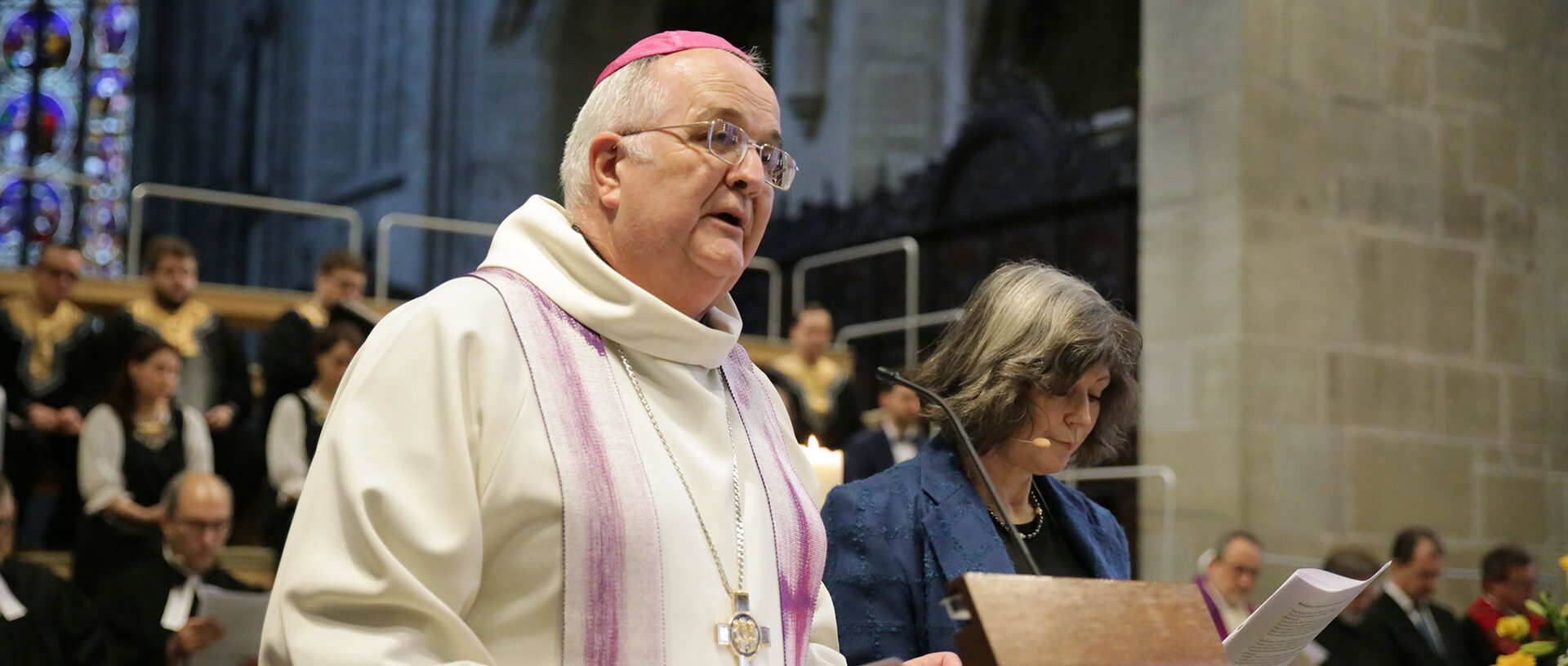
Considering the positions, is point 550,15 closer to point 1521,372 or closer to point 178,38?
point 178,38

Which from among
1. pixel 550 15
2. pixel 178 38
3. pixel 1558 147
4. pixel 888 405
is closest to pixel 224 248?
pixel 178 38

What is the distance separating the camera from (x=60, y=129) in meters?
19.1

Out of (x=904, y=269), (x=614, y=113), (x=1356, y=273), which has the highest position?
(x=904, y=269)

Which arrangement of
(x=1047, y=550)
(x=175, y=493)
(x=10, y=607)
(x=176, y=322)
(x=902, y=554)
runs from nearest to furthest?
(x=902, y=554) → (x=1047, y=550) → (x=10, y=607) → (x=175, y=493) → (x=176, y=322)

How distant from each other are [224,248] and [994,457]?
19.2 m

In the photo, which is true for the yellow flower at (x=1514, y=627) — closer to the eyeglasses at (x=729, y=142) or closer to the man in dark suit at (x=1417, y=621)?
the eyeglasses at (x=729, y=142)

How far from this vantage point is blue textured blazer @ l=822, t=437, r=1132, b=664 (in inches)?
108

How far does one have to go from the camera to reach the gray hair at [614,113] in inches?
86.5

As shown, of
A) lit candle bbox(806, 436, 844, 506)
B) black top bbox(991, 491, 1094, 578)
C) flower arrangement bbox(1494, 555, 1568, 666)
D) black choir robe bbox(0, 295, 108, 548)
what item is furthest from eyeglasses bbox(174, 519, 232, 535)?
flower arrangement bbox(1494, 555, 1568, 666)

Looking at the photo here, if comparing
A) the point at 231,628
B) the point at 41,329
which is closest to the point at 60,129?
the point at 41,329

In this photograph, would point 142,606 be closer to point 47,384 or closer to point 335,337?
point 335,337

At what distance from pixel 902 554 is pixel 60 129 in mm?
18433

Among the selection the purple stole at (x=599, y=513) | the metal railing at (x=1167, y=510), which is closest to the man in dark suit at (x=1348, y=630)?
the metal railing at (x=1167, y=510)

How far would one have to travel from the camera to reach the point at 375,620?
179 centimetres
